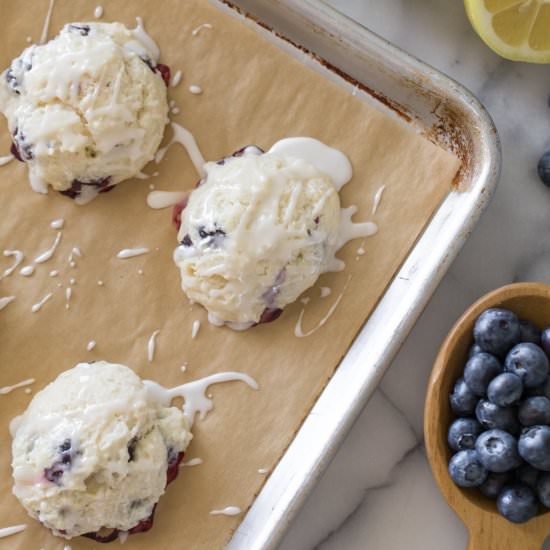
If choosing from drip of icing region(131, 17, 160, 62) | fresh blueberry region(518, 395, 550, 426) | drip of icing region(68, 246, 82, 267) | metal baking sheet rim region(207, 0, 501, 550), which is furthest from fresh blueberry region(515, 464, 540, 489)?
drip of icing region(131, 17, 160, 62)

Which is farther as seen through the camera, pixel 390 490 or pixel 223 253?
pixel 390 490

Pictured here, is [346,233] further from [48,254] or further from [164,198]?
[48,254]

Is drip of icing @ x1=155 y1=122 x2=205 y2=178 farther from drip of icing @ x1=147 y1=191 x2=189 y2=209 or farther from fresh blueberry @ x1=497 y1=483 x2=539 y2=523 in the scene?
fresh blueberry @ x1=497 y1=483 x2=539 y2=523

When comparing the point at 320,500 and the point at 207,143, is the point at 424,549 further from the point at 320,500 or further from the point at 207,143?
the point at 207,143

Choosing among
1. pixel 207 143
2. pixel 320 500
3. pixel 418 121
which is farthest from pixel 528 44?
pixel 320 500

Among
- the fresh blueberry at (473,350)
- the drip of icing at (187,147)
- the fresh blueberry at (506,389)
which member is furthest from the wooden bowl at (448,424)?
the drip of icing at (187,147)

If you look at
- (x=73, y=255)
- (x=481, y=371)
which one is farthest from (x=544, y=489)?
(x=73, y=255)

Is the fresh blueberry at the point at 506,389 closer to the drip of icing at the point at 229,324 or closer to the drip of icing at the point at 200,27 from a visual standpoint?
the drip of icing at the point at 229,324
